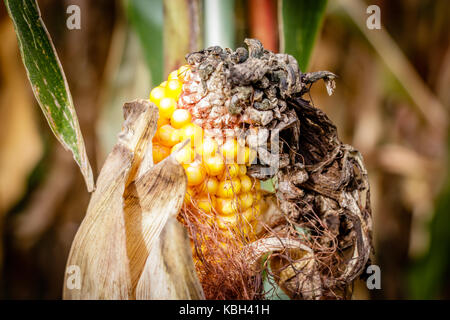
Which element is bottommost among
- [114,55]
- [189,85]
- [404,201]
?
[404,201]

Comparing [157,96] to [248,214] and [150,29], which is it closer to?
[248,214]

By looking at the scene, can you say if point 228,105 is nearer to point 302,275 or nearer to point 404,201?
point 302,275

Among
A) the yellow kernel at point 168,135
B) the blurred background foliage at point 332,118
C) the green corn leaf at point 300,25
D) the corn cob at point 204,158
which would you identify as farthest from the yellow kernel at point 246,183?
the blurred background foliage at point 332,118

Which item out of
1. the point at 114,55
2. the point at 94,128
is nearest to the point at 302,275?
the point at 114,55

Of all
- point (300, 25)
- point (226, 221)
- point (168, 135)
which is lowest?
point (226, 221)

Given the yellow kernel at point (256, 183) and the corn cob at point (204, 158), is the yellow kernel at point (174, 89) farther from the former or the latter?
the yellow kernel at point (256, 183)

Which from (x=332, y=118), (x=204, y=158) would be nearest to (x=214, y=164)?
(x=204, y=158)

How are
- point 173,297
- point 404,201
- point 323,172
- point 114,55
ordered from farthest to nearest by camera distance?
point 404,201 < point 114,55 < point 323,172 < point 173,297

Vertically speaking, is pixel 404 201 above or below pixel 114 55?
below
